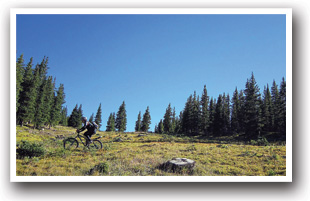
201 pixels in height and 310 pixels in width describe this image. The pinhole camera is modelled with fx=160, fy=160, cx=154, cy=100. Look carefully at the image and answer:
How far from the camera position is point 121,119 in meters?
65.5

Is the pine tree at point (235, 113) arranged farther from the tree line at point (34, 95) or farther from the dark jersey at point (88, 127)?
the tree line at point (34, 95)

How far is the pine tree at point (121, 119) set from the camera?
65.0 m

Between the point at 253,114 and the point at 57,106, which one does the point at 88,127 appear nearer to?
the point at 253,114

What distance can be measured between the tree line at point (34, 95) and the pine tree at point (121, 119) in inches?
909

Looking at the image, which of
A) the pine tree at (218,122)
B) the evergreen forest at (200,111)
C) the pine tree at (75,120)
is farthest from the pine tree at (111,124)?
the pine tree at (218,122)

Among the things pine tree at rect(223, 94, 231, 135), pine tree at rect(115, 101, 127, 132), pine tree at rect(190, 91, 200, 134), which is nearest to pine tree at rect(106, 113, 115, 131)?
pine tree at rect(115, 101, 127, 132)

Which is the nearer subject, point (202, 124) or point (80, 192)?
point (80, 192)

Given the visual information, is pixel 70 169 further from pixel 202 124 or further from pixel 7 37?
pixel 202 124

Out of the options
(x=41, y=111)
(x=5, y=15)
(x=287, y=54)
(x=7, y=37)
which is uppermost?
(x=5, y=15)

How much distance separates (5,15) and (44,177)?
7531mm

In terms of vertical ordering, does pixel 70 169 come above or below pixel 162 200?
above
